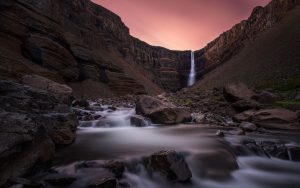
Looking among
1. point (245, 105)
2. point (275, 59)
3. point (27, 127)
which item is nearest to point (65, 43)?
point (245, 105)

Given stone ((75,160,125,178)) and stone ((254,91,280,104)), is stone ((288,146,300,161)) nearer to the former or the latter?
stone ((75,160,125,178))

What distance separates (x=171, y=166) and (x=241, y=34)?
319 ft

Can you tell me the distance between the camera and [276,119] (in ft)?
43.3

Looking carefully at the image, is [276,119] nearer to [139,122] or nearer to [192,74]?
[139,122]

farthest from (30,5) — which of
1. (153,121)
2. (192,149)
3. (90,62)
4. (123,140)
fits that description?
(192,149)

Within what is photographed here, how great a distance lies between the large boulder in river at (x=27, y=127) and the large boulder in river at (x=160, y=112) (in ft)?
20.6

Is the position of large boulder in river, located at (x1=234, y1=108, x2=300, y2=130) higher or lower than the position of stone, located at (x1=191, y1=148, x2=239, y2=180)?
higher

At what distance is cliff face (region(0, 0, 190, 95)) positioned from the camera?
3269 centimetres

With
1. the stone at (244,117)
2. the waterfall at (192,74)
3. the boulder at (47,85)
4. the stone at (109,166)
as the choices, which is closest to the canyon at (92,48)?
the waterfall at (192,74)

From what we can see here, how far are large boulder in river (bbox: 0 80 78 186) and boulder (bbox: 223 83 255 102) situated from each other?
13.5 meters

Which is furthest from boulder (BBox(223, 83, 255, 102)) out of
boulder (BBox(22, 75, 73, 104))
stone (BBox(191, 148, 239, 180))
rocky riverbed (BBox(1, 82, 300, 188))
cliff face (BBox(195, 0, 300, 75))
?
cliff face (BBox(195, 0, 300, 75))

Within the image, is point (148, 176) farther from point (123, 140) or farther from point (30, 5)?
point (30, 5)

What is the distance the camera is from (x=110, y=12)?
86062 millimetres

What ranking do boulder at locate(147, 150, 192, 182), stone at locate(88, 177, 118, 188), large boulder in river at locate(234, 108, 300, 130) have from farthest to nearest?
large boulder in river at locate(234, 108, 300, 130) → boulder at locate(147, 150, 192, 182) → stone at locate(88, 177, 118, 188)
